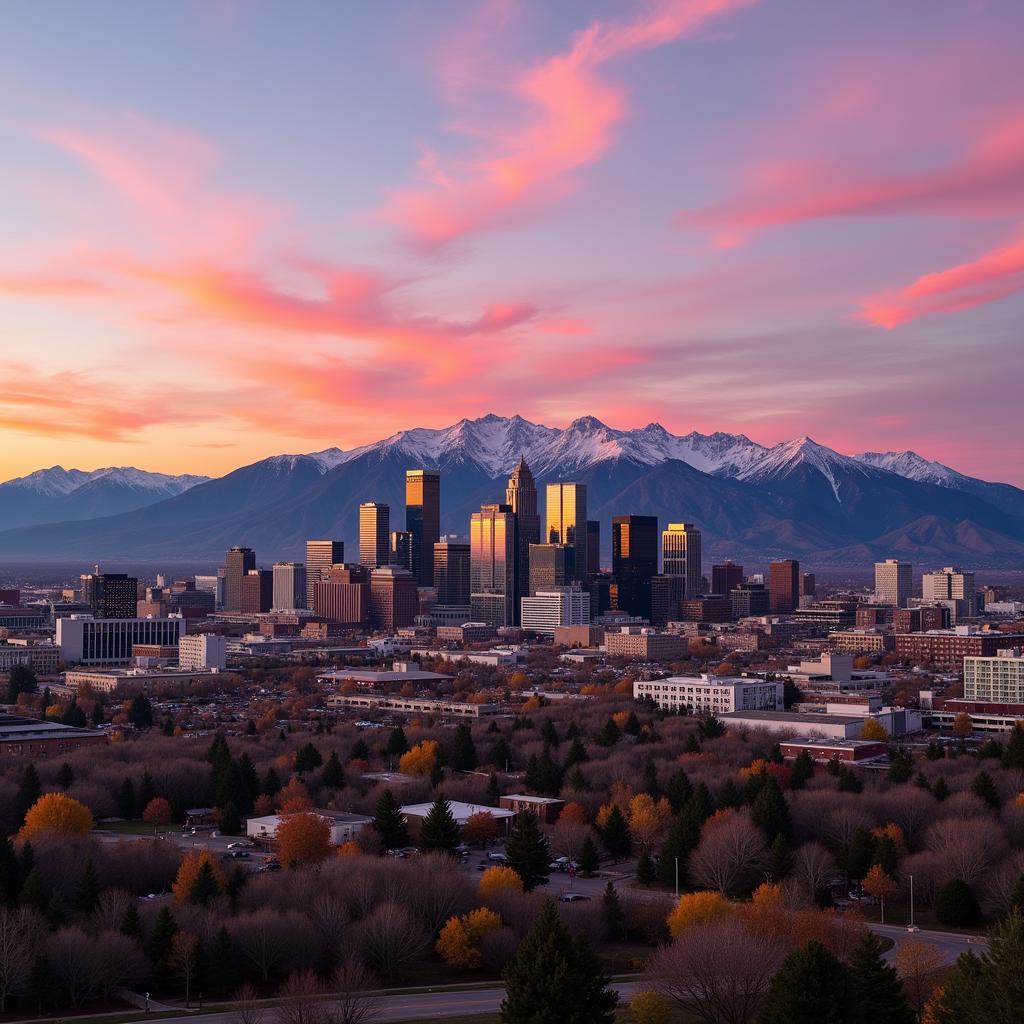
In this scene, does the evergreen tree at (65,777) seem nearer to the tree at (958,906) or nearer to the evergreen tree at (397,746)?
the evergreen tree at (397,746)

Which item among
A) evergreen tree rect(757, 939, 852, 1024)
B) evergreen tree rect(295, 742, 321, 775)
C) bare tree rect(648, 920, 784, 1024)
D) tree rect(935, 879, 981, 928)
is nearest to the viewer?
evergreen tree rect(757, 939, 852, 1024)

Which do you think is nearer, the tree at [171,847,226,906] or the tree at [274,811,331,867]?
the tree at [171,847,226,906]

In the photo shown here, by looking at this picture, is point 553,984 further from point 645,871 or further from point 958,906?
point 645,871

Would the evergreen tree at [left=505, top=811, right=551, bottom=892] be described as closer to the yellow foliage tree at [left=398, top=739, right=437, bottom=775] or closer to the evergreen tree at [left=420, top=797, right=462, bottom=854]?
the evergreen tree at [left=420, top=797, right=462, bottom=854]

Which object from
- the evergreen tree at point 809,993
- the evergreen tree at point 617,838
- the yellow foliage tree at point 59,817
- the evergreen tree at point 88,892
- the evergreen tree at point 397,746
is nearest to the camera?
the evergreen tree at point 809,993

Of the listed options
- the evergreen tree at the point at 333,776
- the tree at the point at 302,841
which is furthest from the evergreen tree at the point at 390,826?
the evergreen tree at the point at 333,776

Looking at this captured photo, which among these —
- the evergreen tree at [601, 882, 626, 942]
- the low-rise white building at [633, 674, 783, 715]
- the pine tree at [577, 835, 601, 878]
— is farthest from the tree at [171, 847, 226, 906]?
the low-rise white building at [633, 674, 783, 715]

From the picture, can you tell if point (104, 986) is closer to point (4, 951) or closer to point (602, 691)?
point (4, 951)

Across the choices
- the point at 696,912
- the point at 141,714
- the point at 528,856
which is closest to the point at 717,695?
the point at 141,714
